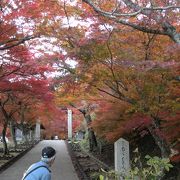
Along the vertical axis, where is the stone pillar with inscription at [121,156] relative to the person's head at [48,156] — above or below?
below

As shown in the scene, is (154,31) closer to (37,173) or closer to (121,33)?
(121,33)

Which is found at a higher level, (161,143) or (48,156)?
(48,156)

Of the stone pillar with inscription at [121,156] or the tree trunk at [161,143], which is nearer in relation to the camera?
the stone pillar with inscription at [121,156]

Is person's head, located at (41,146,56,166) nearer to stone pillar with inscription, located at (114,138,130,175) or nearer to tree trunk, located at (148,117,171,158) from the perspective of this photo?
stone pillar with inscription, located at (114,138,130,175)

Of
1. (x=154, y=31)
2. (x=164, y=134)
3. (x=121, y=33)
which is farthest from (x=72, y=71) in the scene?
(x=154, y=31)

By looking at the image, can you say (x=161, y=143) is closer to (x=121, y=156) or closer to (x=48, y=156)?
(x=121, y=156)

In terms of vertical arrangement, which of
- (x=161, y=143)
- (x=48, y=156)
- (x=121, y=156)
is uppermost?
(x=48, y=156)

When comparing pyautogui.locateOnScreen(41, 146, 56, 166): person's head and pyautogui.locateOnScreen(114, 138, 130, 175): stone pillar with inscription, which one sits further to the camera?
pyautogui.locateOnScreen(114, 138, 130, 175): stone pillar with inscription

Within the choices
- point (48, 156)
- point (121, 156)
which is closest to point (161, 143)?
point (121, 156)

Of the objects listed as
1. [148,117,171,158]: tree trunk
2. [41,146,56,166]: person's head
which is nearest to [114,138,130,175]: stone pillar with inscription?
[148,117,171,158]: tree trunk

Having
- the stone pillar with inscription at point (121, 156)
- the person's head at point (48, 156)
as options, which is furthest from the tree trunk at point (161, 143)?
the person's head at point (48, 156)

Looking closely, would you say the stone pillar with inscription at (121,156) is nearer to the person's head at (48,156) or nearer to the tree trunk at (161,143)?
the tree trunk at (161,143)

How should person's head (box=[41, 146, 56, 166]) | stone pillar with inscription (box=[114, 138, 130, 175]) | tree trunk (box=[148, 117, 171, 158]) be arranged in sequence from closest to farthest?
person's head (box=[41, 146, 56, 166]), stone pillar with inscription (box=[114, 138, 130, 175]), tree trunk (box=[148, 117, 171, 158])

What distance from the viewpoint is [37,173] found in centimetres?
511
